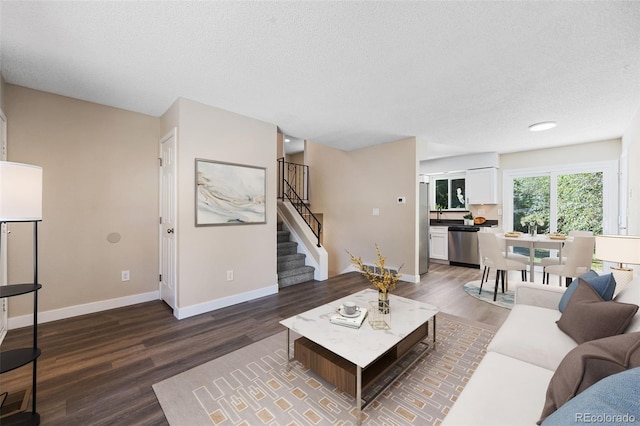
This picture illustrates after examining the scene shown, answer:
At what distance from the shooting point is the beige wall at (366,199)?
4598mm

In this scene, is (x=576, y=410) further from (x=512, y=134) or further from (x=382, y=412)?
(x=512, y=134)

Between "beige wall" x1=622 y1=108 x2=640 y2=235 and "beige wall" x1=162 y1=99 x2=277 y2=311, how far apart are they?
4526 millimetres

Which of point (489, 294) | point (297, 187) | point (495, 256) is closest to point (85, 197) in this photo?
point (297, 187)

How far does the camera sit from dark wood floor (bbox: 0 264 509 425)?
1.63 meters

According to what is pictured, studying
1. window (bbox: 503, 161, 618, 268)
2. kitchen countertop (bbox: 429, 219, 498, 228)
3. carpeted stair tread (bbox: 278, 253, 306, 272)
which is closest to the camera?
carpeted stair tread (bbox: 278, 253, 306, 272)

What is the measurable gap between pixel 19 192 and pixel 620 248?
3.98 m

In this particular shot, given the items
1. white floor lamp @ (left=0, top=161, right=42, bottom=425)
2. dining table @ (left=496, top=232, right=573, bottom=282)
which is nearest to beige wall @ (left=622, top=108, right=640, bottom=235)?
dining table @ (left=496, top=232, right=573, bottom=282)

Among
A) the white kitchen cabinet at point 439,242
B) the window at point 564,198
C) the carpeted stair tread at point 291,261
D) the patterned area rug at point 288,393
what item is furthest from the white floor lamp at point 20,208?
the window at point 564,198

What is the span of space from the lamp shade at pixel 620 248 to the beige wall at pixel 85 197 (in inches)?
190

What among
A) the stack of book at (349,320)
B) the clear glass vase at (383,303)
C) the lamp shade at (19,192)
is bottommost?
the stack of book at (349,320)

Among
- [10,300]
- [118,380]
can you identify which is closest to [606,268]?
[118,380]

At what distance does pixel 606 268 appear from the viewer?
14.3 ft

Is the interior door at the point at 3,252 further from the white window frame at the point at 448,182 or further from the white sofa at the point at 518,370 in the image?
the white window frame at the point at 448,182

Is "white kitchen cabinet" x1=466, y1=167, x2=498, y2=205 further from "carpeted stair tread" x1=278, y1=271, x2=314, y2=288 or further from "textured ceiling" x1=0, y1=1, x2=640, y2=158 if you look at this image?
"carpeted stair tread" x1=278, y1=271, x2=314, y2=288
